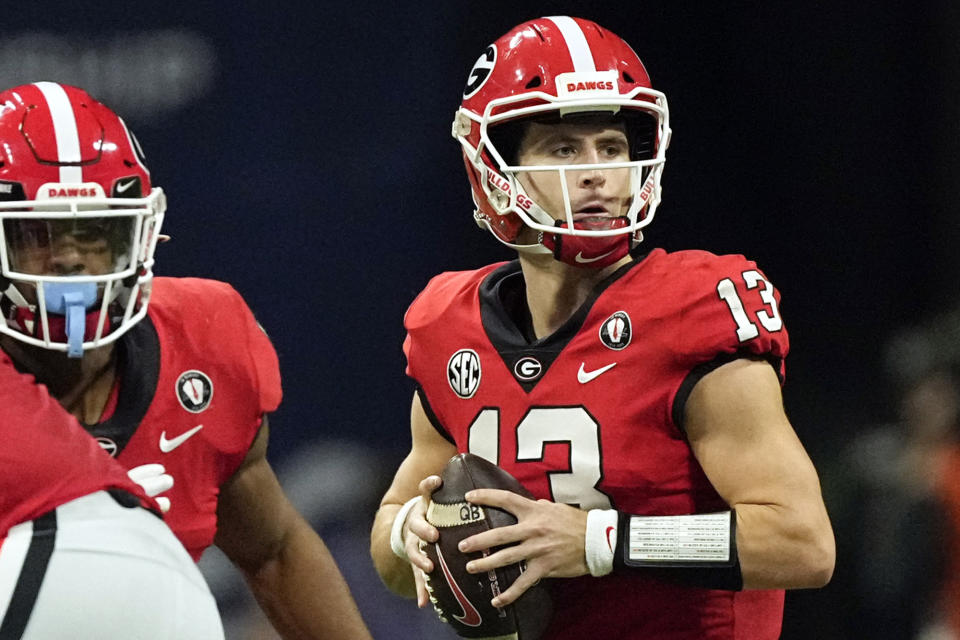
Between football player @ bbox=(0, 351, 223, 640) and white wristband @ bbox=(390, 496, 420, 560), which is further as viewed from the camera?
white wristband @ bbox=(390, 496, 420, 560)

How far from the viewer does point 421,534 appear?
1.96m

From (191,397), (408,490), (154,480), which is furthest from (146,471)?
(408,490)

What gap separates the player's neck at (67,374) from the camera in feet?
6.69

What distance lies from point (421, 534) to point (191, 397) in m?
0.42

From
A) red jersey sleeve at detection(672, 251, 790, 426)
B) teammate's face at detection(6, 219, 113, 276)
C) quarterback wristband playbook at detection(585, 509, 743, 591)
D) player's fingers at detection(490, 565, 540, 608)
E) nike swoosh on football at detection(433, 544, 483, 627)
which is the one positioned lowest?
nike swoosh on football at detection(433, 544, 483, 627)

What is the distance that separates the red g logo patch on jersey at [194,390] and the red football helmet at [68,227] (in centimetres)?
13

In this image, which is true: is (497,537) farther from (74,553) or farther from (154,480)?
(74,553)

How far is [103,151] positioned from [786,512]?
108cm

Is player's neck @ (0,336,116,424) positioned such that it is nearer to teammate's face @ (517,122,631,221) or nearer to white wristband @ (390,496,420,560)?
white wristband @ (390,496,420,560)

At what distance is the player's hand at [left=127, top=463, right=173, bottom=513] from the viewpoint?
1.92 m

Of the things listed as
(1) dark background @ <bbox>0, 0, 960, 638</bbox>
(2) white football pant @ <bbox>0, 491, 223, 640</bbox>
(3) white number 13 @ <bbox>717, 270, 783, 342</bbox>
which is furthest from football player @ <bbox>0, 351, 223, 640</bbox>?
(1) dark background @ <bbox>0, 0, 960, 638</bbox>

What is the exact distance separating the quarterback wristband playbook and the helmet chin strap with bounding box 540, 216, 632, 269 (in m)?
0.40

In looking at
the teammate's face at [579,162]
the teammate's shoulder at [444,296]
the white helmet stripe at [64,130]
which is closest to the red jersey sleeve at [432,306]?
the teammate's shoulder at [444,296]

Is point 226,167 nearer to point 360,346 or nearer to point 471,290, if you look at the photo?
point 360,346
